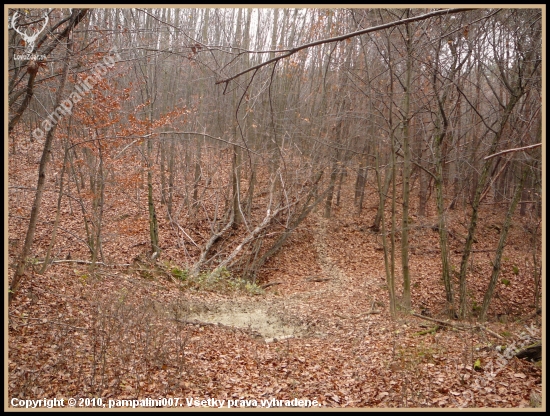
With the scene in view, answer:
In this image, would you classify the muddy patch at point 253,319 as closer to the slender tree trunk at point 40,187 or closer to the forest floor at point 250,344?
the forest floor at point 250,344

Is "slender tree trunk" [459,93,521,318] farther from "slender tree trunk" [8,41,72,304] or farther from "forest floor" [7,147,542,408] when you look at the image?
"slender tree trunk" [8,41,72,304]

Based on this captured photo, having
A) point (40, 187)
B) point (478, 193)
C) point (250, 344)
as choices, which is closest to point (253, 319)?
point (250, 344)

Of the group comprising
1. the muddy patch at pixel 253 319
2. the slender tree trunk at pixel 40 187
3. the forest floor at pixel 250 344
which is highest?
the slender tree trunk at pixel 40 187

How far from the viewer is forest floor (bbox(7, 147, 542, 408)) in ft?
15.1

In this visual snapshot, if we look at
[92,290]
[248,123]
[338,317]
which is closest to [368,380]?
[338,317]

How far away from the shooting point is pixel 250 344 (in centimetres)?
679

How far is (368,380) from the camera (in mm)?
5172

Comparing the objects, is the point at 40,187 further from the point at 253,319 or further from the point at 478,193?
the point at 478,193

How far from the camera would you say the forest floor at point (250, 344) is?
461 centimetres

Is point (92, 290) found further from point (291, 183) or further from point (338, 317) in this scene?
point (291, 183)

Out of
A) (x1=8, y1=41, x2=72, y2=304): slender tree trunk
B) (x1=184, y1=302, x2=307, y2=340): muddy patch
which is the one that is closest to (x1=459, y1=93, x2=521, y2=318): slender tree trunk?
Result: (x1=184, y1=302, x2=307, y2=340): muddy patch

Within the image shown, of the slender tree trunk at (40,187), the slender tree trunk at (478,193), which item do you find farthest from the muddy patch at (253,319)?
the slender tree trunk at (478,193)

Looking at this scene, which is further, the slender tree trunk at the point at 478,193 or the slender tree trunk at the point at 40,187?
the slender tree trunk at the point at 478,193

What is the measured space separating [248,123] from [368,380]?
1154 centimetres
